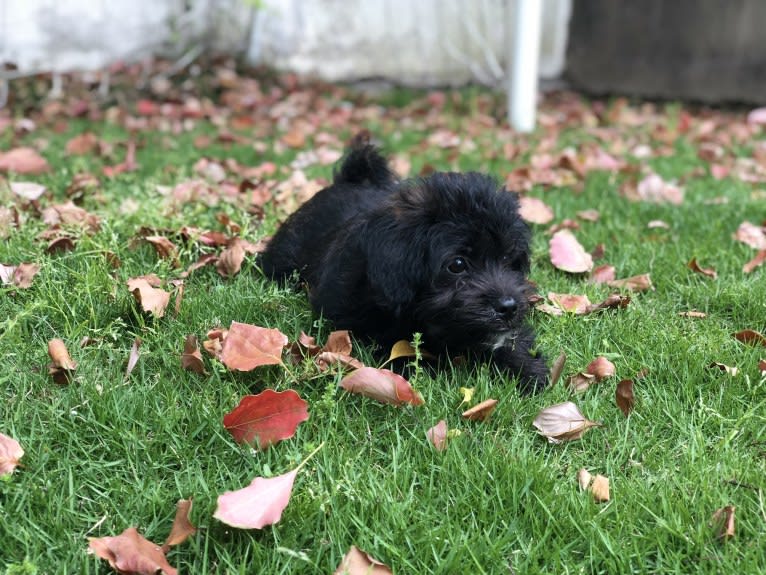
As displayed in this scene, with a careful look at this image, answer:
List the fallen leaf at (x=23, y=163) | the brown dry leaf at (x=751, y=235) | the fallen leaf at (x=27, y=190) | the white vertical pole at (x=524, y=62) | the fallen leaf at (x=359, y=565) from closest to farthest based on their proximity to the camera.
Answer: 1. the fallen leaf at (x=359, y=565)
2. the brown dry leaf at (x=751, y=235)
3. the fallen leaf at (x=27, y=190)
4. the fallen leaf at (x=23, y=163)
5. the white vertical pole at (x=524, y=62)

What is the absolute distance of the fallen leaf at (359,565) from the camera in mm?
1755

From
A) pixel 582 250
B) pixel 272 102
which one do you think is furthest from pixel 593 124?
pixel 582 250

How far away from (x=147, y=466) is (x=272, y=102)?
665 centimetres

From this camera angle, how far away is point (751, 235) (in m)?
4.02

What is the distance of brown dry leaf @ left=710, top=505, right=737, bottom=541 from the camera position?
1.88 m

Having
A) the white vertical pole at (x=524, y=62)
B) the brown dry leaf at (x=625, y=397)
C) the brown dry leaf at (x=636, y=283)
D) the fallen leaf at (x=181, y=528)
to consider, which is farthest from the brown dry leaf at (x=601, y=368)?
the white vertical pole at (x=524, y=62)

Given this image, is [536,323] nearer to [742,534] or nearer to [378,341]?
[378,341]

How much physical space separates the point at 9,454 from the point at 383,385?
41.0 inches

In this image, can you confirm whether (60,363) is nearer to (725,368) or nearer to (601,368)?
(601,368)

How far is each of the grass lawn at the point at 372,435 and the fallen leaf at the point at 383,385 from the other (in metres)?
0.04

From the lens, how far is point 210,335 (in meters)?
2.65

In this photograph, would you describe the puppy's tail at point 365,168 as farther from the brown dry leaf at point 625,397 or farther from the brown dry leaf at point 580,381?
the brown dry leaf at point 625,397

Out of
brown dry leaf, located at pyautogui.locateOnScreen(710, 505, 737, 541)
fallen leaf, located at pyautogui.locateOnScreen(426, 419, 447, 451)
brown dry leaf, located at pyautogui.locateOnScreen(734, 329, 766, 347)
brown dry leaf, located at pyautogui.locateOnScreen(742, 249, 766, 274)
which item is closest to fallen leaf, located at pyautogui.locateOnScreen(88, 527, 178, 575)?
fallen leaf, located at pyautogui.locateOnScreen(426, 419, 447, 451)

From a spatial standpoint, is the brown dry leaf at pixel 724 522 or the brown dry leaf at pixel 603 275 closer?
the brown dry leaf at pixel 724 522
